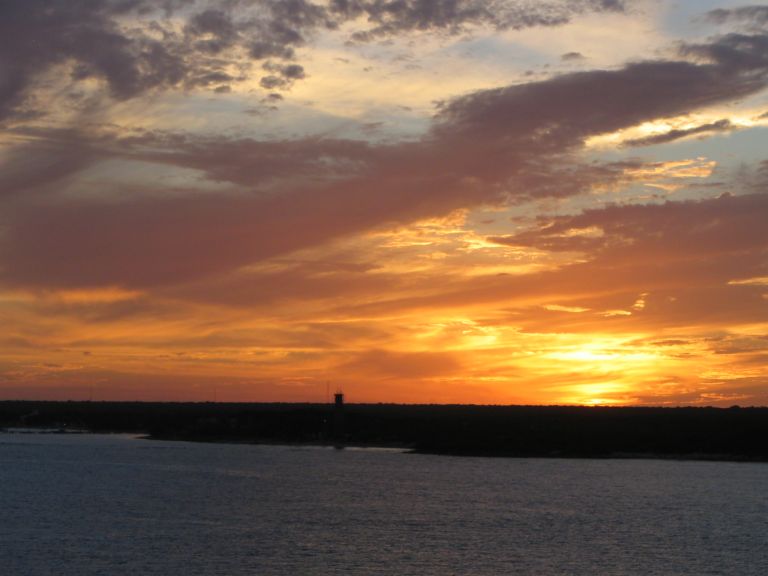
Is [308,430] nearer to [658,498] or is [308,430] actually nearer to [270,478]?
[270,478]

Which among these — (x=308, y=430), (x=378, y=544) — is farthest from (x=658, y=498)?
(x=308, y=430)

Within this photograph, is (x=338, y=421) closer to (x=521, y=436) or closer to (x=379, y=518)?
(x=521, y=436)

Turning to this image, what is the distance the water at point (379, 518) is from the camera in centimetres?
5288

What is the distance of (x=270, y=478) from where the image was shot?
104562mm

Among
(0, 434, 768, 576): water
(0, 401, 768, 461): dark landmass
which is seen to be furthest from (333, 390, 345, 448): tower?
(0, 434, 768, 576): water

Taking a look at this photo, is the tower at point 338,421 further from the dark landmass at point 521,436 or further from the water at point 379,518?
the water at point 379,518

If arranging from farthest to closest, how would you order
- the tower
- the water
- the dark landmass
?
the tower → the dark landmass → the water

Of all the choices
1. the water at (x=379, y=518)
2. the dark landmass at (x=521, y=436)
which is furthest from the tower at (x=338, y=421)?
the water at (x=379, y=518)

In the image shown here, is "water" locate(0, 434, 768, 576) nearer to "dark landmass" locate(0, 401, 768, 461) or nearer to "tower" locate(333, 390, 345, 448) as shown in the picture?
"dark landmass" locate(0, 401, 768, 461)

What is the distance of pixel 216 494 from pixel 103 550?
3234cm

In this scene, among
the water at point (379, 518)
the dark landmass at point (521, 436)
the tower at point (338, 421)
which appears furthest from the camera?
the tower at point (338, 421)

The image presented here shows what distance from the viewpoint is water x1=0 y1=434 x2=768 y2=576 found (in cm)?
5288

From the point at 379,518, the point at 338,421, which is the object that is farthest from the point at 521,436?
the point at 379,518

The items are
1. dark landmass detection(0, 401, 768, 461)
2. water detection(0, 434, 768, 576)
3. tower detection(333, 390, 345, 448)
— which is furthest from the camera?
tower detection(333, 390, 345, 448)
